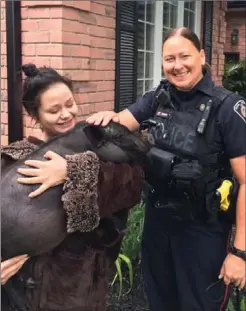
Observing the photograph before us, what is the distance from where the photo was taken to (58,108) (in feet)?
5.97

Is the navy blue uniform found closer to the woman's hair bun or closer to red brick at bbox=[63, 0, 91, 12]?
the woman's hair bun

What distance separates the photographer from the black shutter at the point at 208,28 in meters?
6.97

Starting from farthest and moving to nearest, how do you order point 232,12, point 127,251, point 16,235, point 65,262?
point 232,12, point 127,251, point 65,262, point 16,235

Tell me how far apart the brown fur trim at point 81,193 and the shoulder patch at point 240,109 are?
70cm

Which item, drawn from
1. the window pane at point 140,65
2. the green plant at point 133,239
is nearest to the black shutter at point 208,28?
the window pane at point 140,65

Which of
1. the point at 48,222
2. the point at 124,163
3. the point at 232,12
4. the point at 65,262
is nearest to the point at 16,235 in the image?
the point at 48,222

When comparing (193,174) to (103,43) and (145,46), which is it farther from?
(145,46)

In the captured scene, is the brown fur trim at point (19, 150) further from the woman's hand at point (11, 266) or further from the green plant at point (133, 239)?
the green plant at point (133, 239)

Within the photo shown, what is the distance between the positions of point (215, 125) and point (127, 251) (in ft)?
5.38

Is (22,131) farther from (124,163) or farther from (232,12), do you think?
(232,12)

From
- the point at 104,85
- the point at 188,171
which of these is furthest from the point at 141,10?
the point at 188,171

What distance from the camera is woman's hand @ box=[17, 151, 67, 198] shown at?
59.4 inches

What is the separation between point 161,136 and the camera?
83.0 inches

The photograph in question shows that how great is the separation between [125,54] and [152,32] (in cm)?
110
